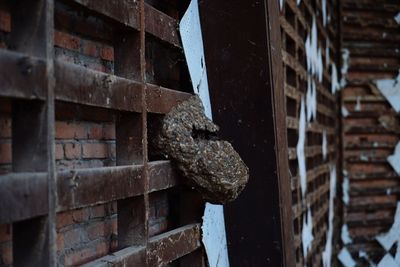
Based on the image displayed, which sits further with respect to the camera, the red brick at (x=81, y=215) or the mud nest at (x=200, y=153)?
the mud nest at (x=200, y=153)

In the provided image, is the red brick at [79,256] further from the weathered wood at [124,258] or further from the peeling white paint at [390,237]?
the peeling white paint at [390,237]

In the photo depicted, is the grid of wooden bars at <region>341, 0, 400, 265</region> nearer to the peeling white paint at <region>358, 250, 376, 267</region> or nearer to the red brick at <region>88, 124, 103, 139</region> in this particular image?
the peeling white paint at <region>358, 250, 376, 267</region>

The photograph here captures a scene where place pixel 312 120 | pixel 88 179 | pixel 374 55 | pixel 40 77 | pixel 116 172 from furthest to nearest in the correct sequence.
Answer: pixel 374 55 < pixel 312 120 < pixel 116 172 < pixel 88 179 < pixel 40 77

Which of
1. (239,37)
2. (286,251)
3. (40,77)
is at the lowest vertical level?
(286,251)

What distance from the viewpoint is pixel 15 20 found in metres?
1.54

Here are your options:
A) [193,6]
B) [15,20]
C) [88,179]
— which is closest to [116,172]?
[88,179]

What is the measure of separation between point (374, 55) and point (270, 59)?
4571mm

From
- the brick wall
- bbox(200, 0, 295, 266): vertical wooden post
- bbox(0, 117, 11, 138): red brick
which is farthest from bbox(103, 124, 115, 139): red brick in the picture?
bbox(200, 0, 295, 266): vertical wooden post

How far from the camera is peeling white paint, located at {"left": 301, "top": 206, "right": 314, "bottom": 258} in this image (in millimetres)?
4402

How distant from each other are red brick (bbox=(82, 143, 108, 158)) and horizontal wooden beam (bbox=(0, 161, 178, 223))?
13 cm

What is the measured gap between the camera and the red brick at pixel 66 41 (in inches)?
73.3

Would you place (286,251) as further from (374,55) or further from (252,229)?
(374,55)

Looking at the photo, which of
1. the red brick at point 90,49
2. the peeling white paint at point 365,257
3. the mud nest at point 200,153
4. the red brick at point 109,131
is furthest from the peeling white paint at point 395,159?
the red brick at point 90,49

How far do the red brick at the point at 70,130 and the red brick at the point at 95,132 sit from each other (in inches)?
1.6
